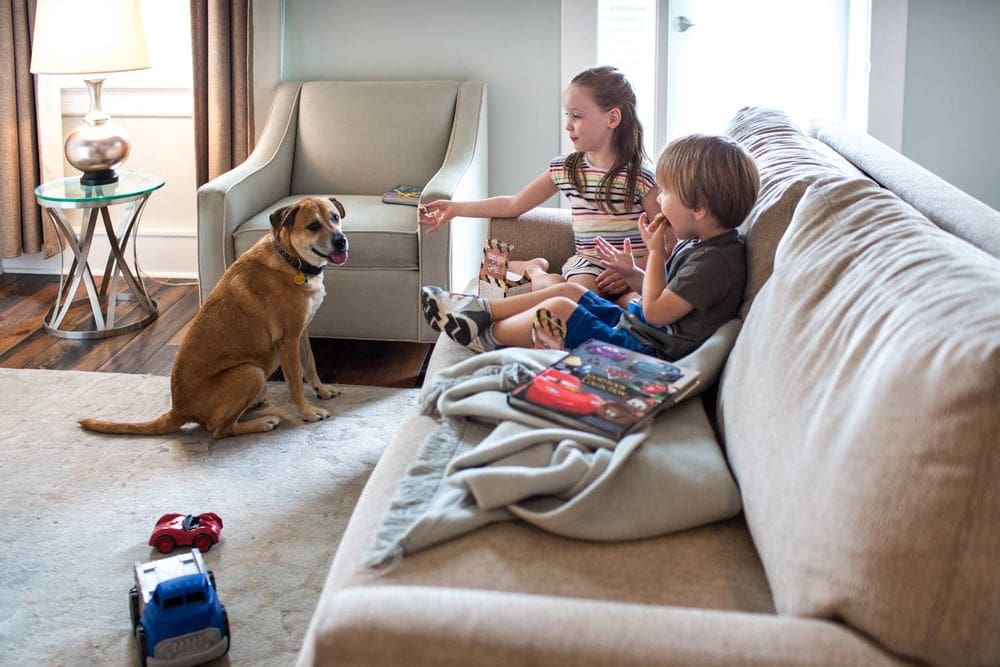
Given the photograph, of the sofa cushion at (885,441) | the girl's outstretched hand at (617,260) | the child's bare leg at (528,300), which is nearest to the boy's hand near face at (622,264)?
the girl's outstretched hand at (617,260)

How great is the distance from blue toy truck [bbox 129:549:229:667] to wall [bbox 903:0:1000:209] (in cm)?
344

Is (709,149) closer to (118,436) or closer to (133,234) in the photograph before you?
(118,436)

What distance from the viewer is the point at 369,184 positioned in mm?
4152

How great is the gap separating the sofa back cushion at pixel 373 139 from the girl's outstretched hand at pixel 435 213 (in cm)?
82

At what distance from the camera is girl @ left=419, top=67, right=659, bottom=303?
9.25 ft

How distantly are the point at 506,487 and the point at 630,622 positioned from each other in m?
0.39

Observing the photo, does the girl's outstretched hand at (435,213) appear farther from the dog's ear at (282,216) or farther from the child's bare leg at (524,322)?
the child's bare leg at (524,322)

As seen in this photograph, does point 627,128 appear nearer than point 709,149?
No

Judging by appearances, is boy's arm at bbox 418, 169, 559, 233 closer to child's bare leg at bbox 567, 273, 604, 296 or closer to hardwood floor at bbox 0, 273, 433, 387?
child's bare leg at bbox 567, 273, 604, 296

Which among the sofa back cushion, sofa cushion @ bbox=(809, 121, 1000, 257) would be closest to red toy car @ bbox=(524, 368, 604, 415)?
sofa cushion @ bbox=(809, 121, 1000, 257)

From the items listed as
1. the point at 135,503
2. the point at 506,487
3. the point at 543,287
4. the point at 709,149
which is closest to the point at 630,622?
the point at 506,487

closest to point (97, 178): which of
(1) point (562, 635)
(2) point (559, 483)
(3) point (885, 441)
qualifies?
(2) point (559, 483)

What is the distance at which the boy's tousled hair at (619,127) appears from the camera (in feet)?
9.25

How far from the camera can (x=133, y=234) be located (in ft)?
15.1
